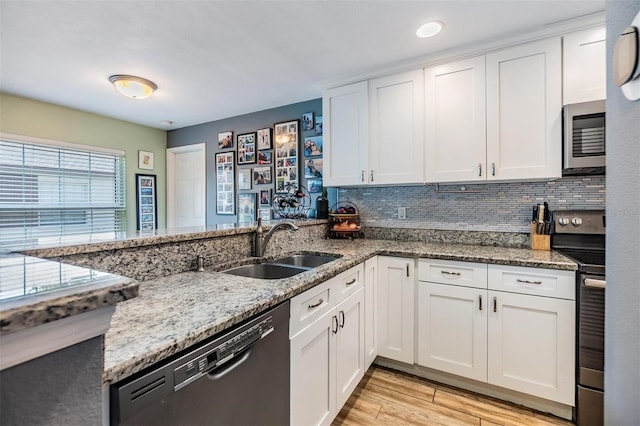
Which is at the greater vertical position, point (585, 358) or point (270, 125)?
point (270, 125)

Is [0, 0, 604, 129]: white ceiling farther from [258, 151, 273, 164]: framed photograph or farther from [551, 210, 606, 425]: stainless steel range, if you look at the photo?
[551, 210, 606, 425]: stainless steel range

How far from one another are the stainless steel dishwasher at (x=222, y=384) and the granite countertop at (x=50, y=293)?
25 cm

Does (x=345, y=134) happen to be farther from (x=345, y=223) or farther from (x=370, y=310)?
(x=370, y=310)

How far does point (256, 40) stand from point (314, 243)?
157cm

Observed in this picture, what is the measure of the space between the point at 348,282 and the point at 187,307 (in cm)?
97

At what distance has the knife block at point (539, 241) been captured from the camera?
2.00 m

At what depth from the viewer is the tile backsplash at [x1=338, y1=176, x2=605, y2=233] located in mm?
2012

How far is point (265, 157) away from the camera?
353cm

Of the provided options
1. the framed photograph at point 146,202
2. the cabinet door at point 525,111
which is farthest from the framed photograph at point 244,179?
the cabinet door at point 525,111

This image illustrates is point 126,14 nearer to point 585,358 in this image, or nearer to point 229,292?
point 229,292

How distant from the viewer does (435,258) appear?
1.95 m

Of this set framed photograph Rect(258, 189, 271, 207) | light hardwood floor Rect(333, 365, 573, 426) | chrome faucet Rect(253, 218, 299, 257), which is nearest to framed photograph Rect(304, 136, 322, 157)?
framed photograph Rect(258, 189, 271, 207)

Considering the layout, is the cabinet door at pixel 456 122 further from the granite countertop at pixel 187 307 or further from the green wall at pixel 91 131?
the green wall at pixel 91 131

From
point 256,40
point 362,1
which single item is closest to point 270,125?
point 256,40
